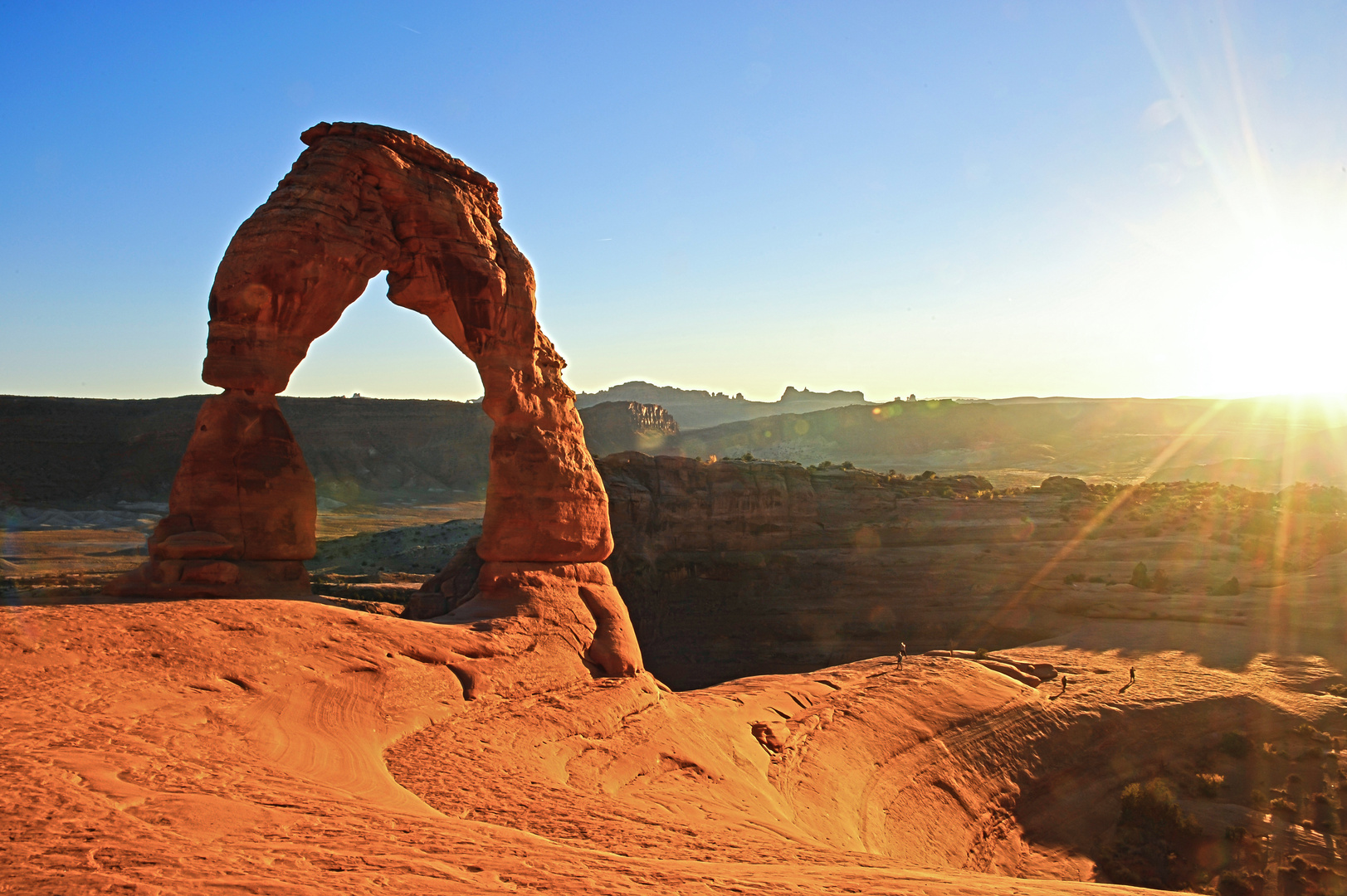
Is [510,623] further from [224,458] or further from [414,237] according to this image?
[414,237]

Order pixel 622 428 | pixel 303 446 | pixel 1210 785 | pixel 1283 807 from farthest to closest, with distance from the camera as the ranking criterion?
pixel 622 428 < pixel 303 446 < pixel 1210 785 < pixel 1283 807

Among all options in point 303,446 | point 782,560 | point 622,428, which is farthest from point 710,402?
point 782,560

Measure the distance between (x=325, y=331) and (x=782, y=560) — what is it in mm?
18452

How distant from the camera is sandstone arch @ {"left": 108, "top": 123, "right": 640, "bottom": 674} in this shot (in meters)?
11.5

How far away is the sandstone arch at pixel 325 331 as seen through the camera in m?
11.5

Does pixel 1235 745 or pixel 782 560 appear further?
pixel 782 560

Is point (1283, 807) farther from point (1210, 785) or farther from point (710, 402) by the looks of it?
point (710, 402)

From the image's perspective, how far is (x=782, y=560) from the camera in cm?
2788

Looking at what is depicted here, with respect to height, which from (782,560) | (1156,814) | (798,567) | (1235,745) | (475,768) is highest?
(475,768)

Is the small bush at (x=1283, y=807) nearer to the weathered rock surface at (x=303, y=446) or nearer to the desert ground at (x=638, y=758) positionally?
the desert ground at (x=638, y=758)

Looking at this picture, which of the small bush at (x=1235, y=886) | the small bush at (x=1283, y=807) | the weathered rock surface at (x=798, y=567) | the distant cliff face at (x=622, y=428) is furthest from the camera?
the distant cliff face at (x=622, y=428)

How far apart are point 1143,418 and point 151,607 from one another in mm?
105781

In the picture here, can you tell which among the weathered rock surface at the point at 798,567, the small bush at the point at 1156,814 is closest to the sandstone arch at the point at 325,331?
the small bush at the point at 1156,814

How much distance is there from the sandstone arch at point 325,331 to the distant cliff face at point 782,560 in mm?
11735
